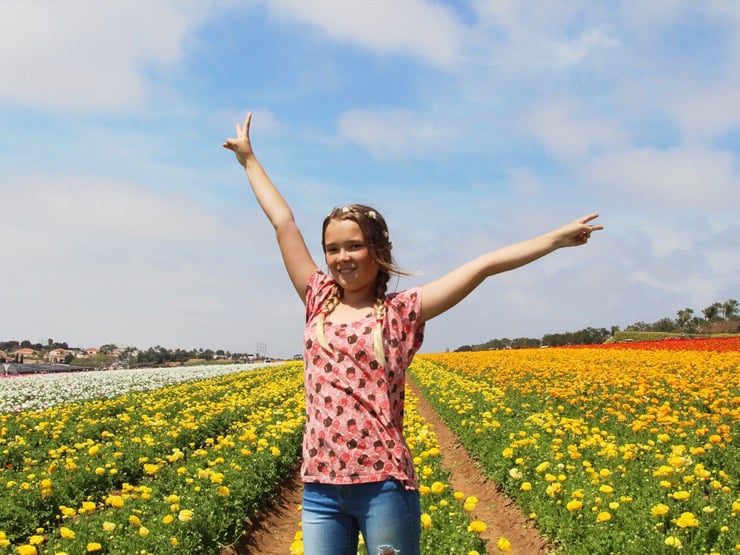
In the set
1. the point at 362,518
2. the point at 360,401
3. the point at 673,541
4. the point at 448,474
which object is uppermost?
the point at 360,401

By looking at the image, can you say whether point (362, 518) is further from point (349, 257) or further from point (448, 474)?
point (448, 474)

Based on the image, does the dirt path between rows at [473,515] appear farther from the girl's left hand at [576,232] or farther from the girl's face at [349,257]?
the girl's face at [349,257]

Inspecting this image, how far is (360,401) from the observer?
2.21 m

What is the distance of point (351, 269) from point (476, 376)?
17.2 m

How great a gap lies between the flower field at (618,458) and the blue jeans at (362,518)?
2815 mm

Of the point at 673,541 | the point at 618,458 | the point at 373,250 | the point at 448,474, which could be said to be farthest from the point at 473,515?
the point at 373,250

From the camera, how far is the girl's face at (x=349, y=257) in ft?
7.75

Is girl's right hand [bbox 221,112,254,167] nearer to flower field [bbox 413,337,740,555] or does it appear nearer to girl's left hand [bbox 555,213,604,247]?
girl's left hand [bbox 555,213,604,247]

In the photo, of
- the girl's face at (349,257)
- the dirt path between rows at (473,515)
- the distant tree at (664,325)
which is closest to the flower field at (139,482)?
the dirt path between rows at (473,515)

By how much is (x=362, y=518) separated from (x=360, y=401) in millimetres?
374

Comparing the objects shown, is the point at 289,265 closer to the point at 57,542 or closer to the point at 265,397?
the point at 57,542

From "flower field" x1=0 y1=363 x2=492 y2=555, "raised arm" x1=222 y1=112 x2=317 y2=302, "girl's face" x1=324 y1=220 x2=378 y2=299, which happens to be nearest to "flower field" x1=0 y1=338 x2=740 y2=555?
"flower field" x1=0 y1=363 x2=492 y2=555

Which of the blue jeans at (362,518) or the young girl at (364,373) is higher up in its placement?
the young girl at (364,373)

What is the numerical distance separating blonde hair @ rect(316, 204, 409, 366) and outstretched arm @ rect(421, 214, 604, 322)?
0.50 ft
